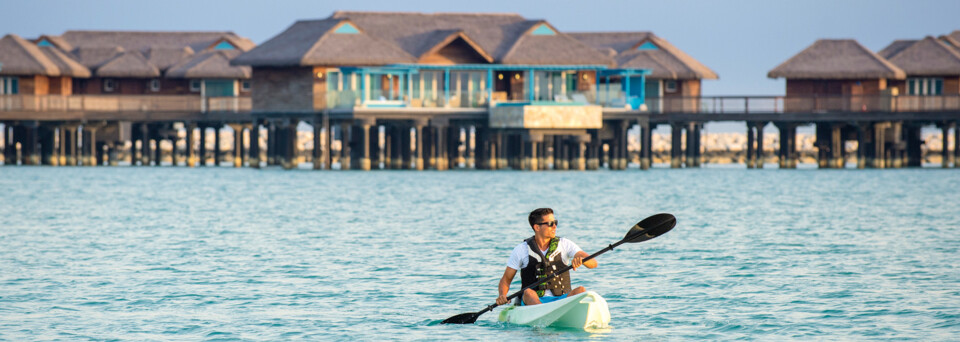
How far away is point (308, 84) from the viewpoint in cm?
5684

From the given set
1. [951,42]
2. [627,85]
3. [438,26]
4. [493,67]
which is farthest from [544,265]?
[951,42]

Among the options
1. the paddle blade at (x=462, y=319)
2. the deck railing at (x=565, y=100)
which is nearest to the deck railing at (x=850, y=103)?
the deck railing at (x=565, y=100)

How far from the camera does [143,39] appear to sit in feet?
256

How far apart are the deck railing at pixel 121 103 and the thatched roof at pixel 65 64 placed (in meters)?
3.69

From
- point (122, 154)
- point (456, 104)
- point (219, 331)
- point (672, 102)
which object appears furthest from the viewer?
point (122, 154)

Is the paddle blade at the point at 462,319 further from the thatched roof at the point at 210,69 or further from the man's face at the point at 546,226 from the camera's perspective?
the thatched roof at the point at 210,69

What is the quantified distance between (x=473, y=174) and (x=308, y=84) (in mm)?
7229

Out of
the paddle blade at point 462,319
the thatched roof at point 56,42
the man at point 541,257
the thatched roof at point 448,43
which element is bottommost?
the paddle blade at point 462,319

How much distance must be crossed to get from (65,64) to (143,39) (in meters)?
12.5

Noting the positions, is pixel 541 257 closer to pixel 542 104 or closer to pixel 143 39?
pixel 542 104

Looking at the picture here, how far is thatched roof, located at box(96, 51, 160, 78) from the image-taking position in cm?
6762

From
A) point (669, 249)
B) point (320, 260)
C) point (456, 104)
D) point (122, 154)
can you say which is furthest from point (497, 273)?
point (122, 154)

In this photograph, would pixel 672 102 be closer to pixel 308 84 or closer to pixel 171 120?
pixel 308 84

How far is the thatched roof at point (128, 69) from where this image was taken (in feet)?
222
